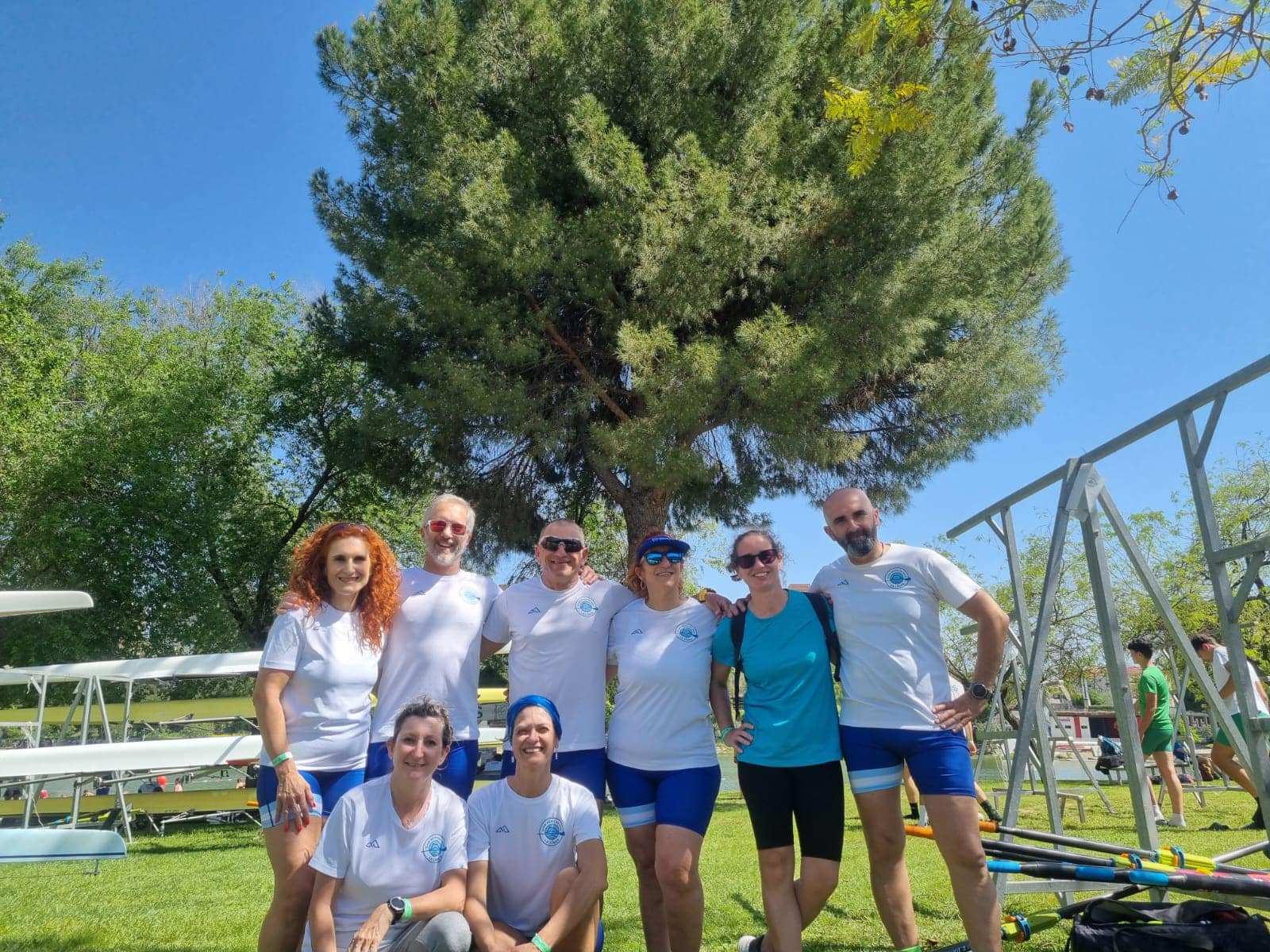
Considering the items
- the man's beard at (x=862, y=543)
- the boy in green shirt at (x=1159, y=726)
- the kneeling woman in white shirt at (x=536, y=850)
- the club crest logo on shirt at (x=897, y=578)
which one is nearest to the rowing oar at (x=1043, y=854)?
the club crest logo on shirt at (x=897, y=578)

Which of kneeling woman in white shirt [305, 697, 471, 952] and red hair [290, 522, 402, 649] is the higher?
red hair [290, 522, 402, 649]

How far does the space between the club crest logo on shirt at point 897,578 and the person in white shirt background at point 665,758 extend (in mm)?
772

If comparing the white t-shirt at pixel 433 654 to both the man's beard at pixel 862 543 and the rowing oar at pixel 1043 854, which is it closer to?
the man's beard at pixel 862 543

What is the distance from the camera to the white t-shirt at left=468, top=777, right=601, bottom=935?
11.2ft

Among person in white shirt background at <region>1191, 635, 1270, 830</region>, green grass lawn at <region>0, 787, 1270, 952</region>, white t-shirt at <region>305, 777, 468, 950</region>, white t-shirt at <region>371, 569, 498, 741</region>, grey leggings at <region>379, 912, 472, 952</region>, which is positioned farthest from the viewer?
person in white shirt background at <region>1191, 635, 1270, 830</region>

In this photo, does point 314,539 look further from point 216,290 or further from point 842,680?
point 216,290

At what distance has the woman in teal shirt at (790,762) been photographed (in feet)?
11.5

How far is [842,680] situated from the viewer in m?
3.70

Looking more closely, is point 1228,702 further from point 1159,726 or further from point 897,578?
point 897,578

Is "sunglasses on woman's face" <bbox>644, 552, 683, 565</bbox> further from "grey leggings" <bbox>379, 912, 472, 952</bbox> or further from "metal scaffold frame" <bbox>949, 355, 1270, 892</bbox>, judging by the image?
"metal scaffold frame" <bbox>949, 355, 1270, 892</bbox>

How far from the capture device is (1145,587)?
457 centimetres

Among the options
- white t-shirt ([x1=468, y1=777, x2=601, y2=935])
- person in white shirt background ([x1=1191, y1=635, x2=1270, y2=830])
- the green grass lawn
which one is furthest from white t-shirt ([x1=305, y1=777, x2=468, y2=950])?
person in white shirt background ([x1=1191, y1=635, x2=1270, y2=830])

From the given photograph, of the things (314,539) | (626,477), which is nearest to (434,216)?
(626,477)

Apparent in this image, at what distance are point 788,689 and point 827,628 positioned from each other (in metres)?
0.34
